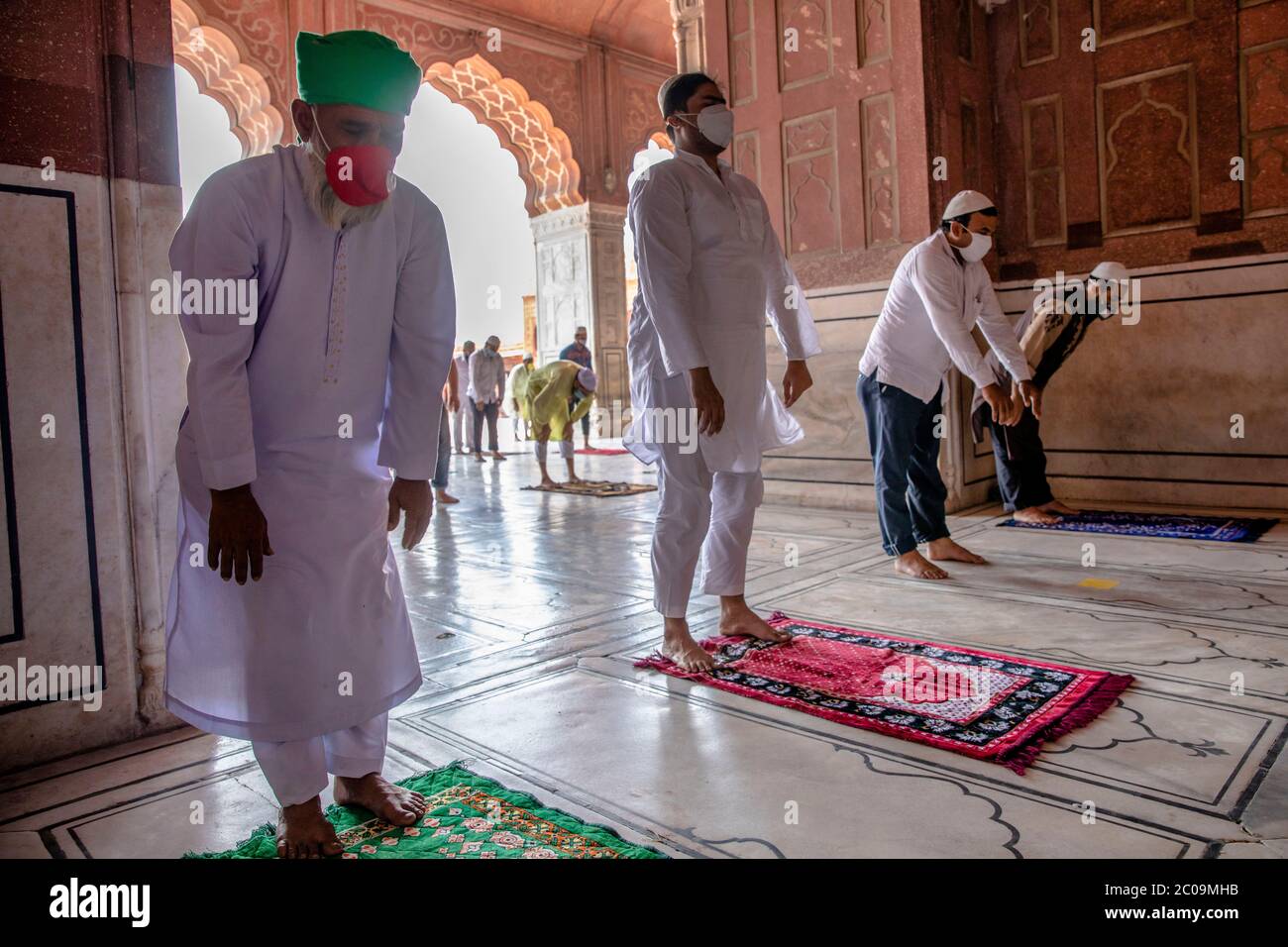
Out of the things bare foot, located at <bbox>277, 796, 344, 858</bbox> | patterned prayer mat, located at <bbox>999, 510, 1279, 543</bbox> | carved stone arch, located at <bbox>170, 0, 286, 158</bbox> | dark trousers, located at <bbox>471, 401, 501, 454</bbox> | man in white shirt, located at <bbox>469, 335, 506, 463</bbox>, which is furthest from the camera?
dark trousers, located at <bbox>471, 401, 501, 454</bbox>

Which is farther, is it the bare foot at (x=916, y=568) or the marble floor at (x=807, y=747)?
the bare foot at (x=916, y=568)

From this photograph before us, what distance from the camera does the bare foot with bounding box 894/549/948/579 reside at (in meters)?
3.26

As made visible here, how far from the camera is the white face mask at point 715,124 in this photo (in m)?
2.30

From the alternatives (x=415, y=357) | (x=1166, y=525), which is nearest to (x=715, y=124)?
(x=415, y=357)

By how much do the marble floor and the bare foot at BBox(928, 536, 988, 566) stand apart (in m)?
0.22

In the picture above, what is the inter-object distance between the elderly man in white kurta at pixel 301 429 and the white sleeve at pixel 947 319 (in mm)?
2153

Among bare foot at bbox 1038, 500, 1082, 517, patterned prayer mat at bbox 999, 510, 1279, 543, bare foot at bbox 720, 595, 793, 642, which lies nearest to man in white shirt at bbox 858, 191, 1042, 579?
bare foot at bbox 720, 595, 793, 642

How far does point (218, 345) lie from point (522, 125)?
11132mm

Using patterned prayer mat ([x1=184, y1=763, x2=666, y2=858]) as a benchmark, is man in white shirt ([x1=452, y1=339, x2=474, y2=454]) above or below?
above

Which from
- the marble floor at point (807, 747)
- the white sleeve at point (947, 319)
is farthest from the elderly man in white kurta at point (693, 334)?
the white sleeve at point (947, 319)

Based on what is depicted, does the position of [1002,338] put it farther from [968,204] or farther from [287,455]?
[287,455]

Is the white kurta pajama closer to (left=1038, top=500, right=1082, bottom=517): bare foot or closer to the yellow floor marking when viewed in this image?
the yellow floor marking

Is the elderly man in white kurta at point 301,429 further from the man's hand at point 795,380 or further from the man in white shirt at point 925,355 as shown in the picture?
the man in white shirt at point 925,355

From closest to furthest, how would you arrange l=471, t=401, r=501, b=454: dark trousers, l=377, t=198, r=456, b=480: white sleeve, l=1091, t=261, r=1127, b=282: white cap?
l=377, t=198, r=456, b=480: white sleeve
l=1091, t=261, r=1127, b=282: white cap
l=471, t=401, r=501, b=454: dark trousers
